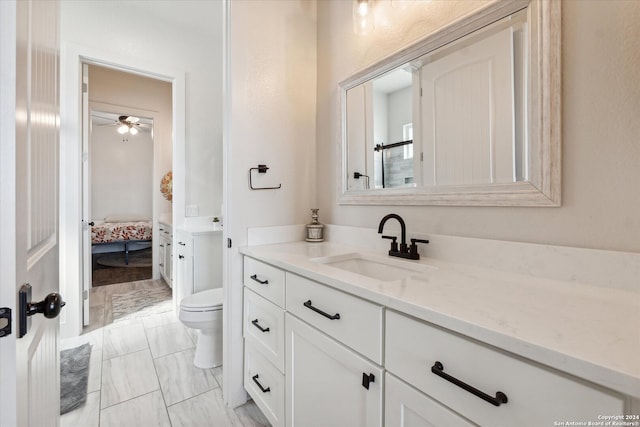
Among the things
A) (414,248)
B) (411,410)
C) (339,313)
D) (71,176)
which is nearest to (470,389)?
(411,410)

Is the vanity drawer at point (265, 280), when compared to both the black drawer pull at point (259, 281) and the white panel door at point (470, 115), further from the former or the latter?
the white panel door at point (470, 115)

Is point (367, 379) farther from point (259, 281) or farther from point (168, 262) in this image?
point (168, 262)

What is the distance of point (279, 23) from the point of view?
1.81 meters

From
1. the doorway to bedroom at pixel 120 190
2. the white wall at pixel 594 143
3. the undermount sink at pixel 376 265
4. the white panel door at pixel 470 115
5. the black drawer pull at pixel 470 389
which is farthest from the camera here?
the doorway to bedroom at pixel 120 190

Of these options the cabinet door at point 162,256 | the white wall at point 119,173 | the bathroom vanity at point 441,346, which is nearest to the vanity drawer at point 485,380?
the bathroom vanity at point 441,346

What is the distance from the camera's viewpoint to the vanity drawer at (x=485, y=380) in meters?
0.50

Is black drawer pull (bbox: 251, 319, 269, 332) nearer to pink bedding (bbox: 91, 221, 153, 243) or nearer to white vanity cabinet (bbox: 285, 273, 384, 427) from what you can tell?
white vanity cabinet (bbox: 285, 273, 384, 427)

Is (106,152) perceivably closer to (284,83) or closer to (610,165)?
(284,83)

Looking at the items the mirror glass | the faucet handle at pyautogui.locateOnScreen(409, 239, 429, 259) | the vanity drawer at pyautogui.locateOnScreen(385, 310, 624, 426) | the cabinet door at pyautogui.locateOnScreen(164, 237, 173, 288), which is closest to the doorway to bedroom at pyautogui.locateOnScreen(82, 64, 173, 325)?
the cabinet door at pyautogui.locateOnScreen(164, 237, 173, 288)

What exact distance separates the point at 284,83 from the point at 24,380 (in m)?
1.76

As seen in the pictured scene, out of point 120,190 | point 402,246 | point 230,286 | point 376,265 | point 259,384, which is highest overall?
point 120,190

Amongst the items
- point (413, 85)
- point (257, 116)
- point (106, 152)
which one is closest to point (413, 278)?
point (413, 85)

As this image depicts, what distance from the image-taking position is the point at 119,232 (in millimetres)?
5336

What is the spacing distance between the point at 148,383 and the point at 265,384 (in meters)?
0.93
